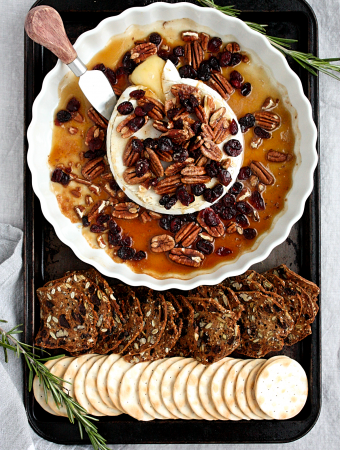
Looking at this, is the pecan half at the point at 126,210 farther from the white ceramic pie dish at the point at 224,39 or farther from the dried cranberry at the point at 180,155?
the dried cranberry at the point at 180,155

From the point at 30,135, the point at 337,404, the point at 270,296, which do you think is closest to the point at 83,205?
the point at 30,135

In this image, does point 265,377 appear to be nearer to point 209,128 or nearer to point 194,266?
point 194,266

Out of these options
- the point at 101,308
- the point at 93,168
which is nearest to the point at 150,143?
the point at 93,168

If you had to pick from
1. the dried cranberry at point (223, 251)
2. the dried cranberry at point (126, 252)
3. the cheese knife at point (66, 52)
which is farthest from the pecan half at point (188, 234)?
the cheese knife at point (66, 52)

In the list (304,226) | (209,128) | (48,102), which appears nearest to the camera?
(209,128)

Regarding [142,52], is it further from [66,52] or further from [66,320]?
[66,320]

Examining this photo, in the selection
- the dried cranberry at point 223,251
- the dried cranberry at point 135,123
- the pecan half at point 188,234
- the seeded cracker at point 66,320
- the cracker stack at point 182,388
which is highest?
the dried cranberry at point 135,123
